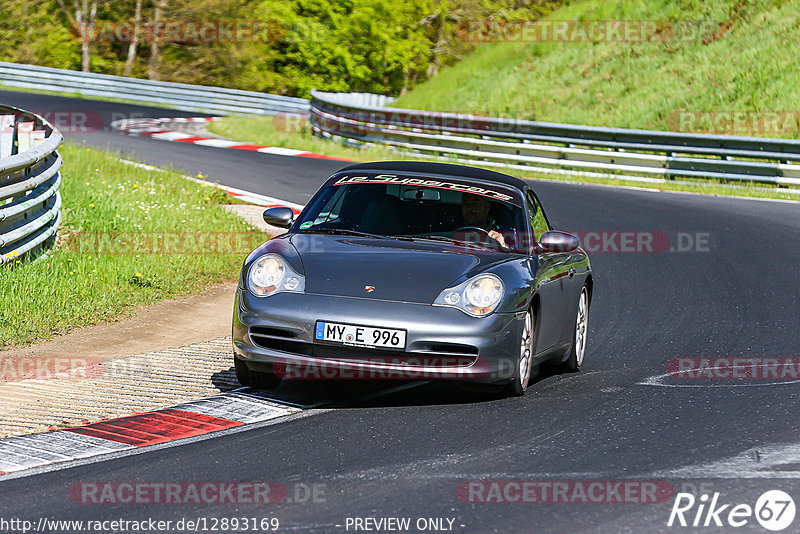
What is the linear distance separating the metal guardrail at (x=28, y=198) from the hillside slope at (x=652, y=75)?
1771 centimetres

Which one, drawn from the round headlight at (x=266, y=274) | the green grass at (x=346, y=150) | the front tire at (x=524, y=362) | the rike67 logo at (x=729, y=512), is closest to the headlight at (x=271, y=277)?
the round headlight at (x=266, y=274)

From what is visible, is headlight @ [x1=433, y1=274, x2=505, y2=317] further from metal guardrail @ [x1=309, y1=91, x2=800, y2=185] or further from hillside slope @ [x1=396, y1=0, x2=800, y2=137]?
hillside slope @ [x1=396, y1=0, x2=800, y2=137]

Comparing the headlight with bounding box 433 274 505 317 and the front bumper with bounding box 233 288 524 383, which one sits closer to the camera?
the front bumper with bounding box 233 288 524 383

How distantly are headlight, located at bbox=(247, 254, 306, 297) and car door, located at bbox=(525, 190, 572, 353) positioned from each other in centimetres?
150

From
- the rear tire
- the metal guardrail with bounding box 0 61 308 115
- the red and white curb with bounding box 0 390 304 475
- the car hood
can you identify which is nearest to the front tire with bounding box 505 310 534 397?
the car hood

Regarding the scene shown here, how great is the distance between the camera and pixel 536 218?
26.9ft

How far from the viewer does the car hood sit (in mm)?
6629

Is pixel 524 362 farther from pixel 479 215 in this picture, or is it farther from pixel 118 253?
pixel 118 253

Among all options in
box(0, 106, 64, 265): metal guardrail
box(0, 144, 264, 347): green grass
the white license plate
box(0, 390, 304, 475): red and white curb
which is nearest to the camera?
box(0, 390, 304, 475): red and white curb

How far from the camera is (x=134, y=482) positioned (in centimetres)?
503

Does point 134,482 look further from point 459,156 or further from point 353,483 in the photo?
point 459,156

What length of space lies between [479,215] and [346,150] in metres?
17.2

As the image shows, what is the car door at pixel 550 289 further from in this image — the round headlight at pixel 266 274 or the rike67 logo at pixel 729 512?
the rike67 logo at pixel 729 512

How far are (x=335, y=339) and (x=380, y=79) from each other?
44880 millimetres
